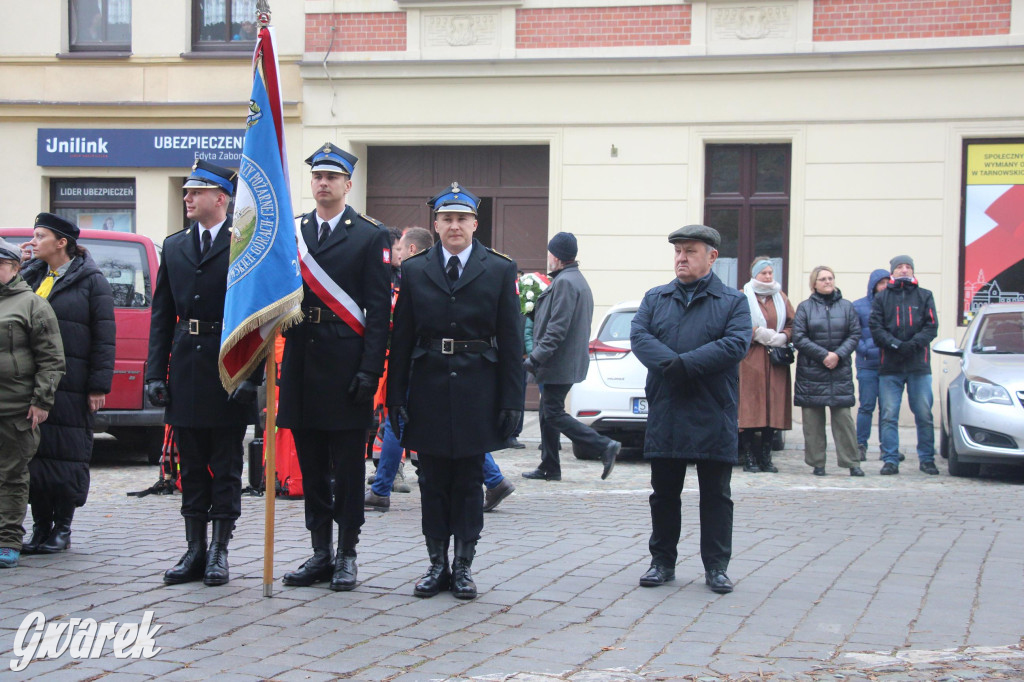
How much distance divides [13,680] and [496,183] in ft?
41.8

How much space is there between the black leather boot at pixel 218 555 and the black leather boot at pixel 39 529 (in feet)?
4.48

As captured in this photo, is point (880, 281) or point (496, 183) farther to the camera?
point (496, 183)

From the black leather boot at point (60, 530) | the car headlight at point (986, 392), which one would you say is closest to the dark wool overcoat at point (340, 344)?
the black leather boot at point (60, 530)

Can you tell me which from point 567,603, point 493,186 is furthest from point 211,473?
point 493,186

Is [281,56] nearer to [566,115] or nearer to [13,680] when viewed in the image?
[566,115]

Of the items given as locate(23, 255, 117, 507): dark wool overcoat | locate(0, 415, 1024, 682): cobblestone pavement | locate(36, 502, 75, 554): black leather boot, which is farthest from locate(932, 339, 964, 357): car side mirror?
locate(36, 502, 75, 554): black leather boot

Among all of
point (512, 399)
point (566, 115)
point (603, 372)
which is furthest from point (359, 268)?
point (566, 115)

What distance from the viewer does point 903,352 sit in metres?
11.2

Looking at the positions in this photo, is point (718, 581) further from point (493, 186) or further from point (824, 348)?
point (493, 186)

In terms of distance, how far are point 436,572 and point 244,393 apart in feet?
4.19

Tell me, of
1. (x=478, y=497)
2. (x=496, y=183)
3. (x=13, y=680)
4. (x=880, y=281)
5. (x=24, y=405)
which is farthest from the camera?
(x=496, y=183)

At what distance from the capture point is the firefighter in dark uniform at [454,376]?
18.3ft

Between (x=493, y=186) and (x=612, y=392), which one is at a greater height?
(x=493, y=186)

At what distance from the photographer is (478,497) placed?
564 centimetres
